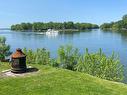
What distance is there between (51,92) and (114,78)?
15.6 metres

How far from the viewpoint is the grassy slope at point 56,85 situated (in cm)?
1176

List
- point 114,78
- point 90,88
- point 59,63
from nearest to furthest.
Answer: point 90,88 → point 114,78 → point 59,63

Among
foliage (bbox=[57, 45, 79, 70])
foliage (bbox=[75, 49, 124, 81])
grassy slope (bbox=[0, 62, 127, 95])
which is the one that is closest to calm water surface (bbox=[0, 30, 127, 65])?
foliage (bbox=[57, 45, 79, 70])

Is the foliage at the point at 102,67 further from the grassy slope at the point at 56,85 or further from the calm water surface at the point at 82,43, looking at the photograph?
the calm water surface at the point at 82,43

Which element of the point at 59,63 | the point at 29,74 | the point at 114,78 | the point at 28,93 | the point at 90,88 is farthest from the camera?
the point at 59,63

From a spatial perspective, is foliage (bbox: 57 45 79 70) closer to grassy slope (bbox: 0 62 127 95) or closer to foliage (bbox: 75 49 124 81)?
foliage (bbox: 75 49 124 81)

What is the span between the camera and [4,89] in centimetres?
1204

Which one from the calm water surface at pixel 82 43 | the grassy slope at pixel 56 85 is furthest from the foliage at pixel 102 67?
the calm water surface at pixel 82 43

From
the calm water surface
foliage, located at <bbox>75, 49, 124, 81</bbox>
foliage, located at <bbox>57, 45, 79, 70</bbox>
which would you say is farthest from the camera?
the calm water surface

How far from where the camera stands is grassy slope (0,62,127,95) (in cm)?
1176

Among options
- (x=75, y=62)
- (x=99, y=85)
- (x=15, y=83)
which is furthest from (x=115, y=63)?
(x=15, y=83)

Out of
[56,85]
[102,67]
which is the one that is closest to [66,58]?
[102,67]

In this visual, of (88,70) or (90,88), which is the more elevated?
(90,88)

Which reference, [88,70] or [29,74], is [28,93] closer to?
[29,74]
